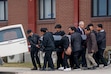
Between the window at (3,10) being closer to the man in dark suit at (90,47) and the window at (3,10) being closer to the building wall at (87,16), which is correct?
the building wall at (87,16)

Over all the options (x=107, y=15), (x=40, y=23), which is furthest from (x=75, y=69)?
(x=40, y=23)

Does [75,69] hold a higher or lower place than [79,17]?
lower

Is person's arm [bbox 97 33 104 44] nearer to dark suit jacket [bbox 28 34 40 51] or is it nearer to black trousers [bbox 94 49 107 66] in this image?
black trousers [bbox 94 49 107 66]

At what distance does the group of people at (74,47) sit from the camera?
16594 millimetres

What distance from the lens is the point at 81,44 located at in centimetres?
1703

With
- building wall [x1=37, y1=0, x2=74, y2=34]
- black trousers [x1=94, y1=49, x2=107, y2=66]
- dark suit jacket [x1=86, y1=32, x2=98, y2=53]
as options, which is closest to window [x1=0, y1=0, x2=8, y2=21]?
building wall [x1=37, y1=0, x2=74, y2=34]

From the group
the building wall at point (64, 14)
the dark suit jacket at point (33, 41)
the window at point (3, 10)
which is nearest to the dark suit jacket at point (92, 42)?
the dark suit jacket at point (33, 41)

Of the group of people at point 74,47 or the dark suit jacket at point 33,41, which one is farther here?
the dark suit jacket at point 33,41

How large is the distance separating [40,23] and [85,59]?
9167 millimetres

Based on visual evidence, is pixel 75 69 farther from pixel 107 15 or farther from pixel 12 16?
pixel 12 16

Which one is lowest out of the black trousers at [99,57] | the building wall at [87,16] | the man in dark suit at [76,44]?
the black trousers at [99,57]

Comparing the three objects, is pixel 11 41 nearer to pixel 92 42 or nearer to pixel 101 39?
pixel 92 42

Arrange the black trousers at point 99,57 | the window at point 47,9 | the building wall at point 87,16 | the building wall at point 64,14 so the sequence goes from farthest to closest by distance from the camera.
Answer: the window at point 47,9
the building wall at point 64,14
the building wall at point 87,16
the black trousers at point 99,57

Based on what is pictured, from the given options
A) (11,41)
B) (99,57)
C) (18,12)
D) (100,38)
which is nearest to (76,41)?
(100,38)
